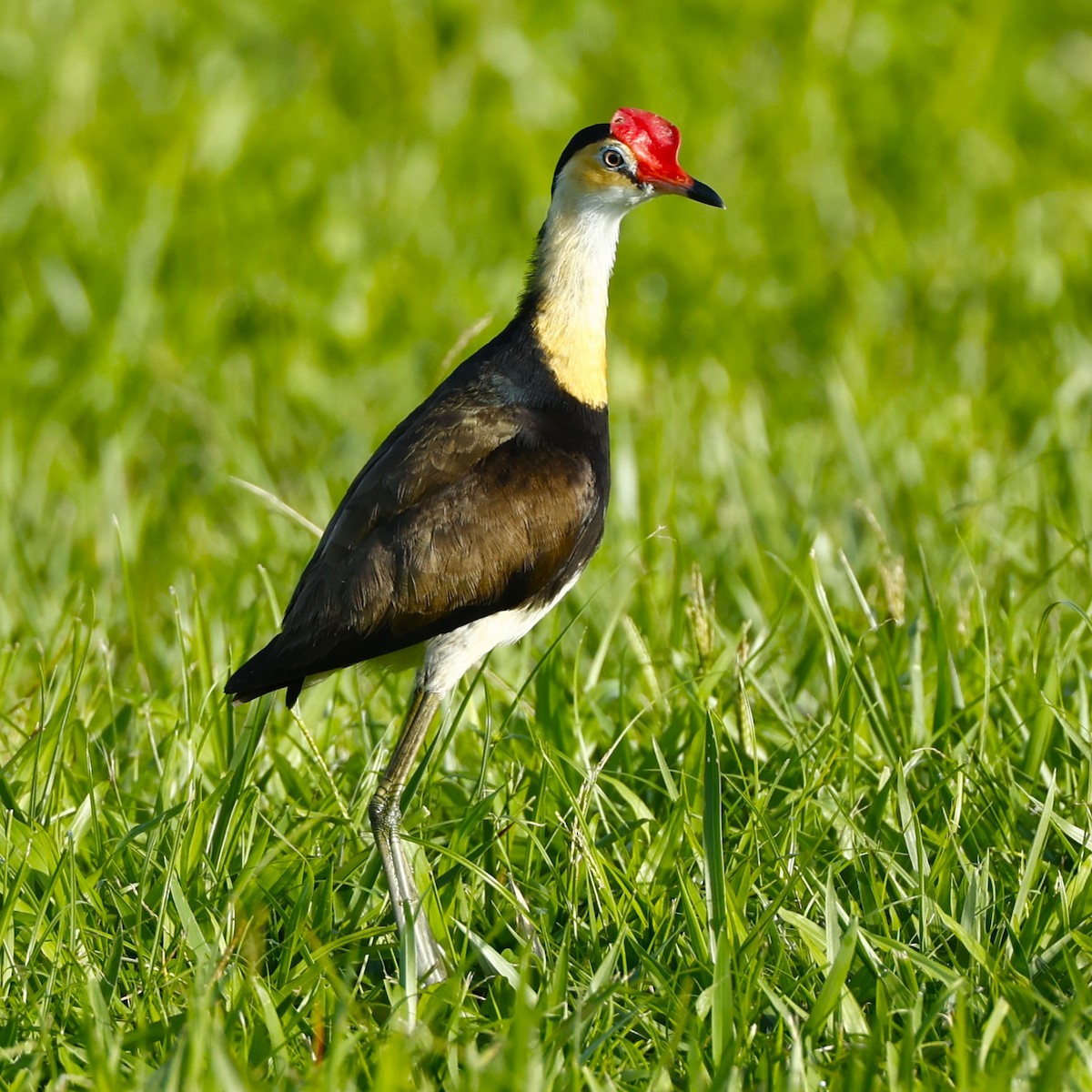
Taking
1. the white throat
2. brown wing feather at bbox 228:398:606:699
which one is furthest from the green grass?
the white throat

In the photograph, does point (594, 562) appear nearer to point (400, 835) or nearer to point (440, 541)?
point (440, 541)

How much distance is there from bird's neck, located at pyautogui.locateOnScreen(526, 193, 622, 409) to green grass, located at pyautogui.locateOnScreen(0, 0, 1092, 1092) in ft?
1.85

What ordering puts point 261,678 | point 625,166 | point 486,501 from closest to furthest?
point 261,678 → point 486,501 → point 625,166

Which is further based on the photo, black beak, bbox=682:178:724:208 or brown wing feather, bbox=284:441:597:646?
black beak, bbox=682:178:724:208

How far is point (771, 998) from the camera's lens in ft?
9.75

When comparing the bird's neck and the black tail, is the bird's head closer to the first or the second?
the bird's neck

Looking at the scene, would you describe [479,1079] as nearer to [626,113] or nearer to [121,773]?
[121,773]

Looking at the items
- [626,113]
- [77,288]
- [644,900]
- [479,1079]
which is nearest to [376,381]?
[77,288]

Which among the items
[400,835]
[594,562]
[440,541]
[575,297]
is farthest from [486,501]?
[594,562]

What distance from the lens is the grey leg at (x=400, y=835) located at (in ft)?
10.8

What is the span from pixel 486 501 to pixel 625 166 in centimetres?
91

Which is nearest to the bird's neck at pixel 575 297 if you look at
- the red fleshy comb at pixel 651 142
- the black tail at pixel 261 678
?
the red fleshy comb at pixel 651 142

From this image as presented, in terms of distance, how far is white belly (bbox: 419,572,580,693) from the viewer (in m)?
3.69

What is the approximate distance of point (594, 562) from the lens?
5340 mm
